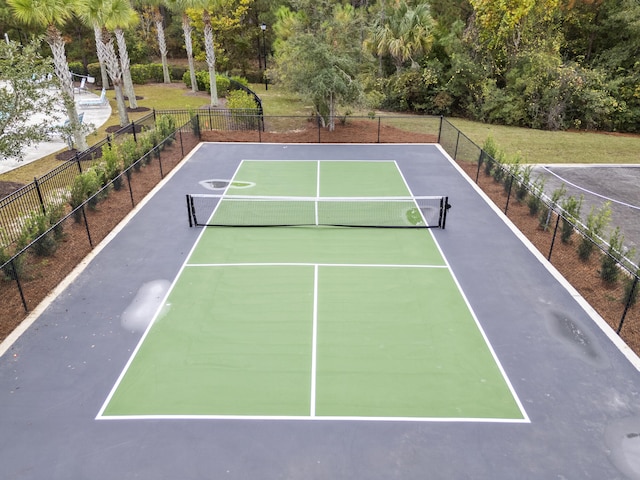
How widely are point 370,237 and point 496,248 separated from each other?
3.46m

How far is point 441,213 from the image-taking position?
13828 mm

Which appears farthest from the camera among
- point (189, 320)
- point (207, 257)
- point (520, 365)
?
point (207, 257)

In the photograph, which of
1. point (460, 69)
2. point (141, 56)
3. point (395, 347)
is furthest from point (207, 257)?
point (141, 56)

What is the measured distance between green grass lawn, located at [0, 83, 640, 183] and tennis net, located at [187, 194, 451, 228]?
555 cm

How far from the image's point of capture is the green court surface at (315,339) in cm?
758

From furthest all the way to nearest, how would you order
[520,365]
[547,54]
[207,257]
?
[547,54]
[207,257]
[520,365]

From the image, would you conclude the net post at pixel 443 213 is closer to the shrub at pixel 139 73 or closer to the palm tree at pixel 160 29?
the palm tree at pixel 160 29

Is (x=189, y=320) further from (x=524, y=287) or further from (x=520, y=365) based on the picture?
(x=524, y=287)

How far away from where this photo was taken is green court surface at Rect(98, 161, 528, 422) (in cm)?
758

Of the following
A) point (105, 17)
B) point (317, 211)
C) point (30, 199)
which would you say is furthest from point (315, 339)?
point (105, 17)

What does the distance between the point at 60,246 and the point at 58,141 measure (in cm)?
1266

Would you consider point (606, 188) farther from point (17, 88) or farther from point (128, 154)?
point (17, 88)

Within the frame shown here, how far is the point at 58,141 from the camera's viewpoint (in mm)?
22672

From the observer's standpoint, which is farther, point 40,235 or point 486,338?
point 40,235
